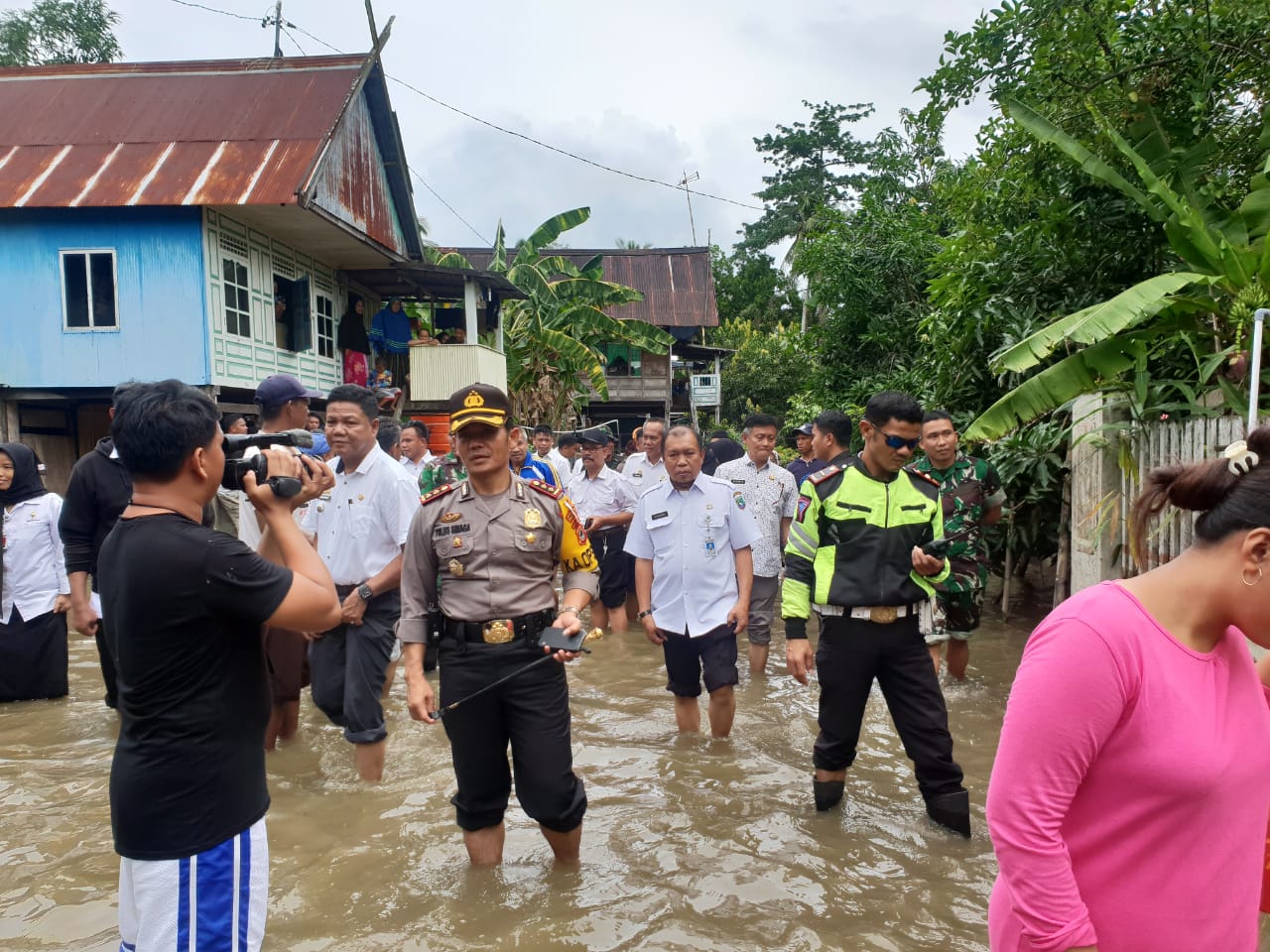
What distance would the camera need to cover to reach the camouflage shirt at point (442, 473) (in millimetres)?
7566

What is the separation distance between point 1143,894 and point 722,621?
3809 mm

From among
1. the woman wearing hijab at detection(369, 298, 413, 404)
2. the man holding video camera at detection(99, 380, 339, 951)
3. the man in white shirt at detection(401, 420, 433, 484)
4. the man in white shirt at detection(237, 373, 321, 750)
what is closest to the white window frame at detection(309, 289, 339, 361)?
the woman wearing hijab at detection(369, 298, 413, 404)

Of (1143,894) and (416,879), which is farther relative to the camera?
(416,879)

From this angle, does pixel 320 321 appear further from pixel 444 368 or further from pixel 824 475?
pixel 824 475

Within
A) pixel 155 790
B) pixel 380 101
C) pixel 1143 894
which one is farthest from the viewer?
pixel 380 101

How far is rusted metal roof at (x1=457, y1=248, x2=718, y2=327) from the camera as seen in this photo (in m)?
32.1

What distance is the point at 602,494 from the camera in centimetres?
927

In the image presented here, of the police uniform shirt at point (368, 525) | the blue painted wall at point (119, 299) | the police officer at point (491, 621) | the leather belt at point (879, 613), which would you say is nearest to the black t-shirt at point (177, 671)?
the police officer at point (491, 621)

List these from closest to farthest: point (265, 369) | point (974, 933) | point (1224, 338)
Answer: point (974, 933) < point (1224, 338) < point (265, 369)

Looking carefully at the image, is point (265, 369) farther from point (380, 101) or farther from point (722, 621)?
point (722, 621)

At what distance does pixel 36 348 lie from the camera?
14055 millimetres

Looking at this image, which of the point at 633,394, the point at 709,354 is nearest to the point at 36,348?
the point at 633,394

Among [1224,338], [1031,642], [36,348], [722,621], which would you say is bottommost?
Result: [722,621]

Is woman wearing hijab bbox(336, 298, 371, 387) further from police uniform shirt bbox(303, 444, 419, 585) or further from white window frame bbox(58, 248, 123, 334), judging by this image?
police uniform shirt bbox(303, 444, 419, 585)
